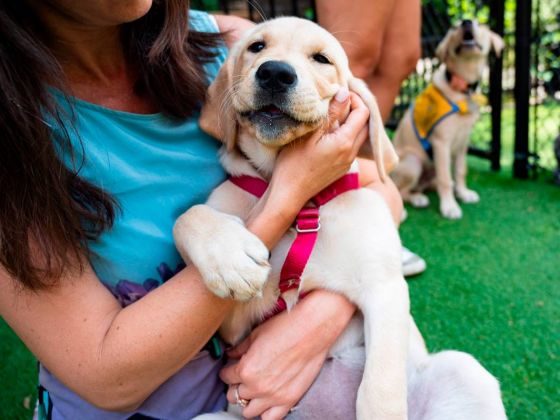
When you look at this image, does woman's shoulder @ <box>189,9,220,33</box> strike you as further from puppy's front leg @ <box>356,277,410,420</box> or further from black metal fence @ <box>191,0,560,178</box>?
black metal fence @ <box>191,0,560,178</box>

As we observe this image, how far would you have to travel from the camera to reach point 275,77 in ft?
4.23

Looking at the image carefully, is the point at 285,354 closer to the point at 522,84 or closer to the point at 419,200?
the point at 419,200

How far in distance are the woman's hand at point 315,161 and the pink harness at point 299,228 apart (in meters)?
0.06

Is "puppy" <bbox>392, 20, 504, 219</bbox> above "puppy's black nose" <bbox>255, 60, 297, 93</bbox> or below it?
below

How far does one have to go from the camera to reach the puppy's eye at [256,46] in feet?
5.02

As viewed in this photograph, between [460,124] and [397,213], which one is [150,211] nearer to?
[397,213]

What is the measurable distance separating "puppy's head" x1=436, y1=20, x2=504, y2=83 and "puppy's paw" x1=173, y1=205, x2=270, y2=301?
10.3 feet

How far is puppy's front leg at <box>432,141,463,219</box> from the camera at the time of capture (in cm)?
352

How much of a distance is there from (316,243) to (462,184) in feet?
9.03

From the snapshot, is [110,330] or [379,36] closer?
[110,330]

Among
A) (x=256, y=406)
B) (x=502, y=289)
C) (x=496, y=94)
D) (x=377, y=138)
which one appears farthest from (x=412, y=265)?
(x=496, y=94)

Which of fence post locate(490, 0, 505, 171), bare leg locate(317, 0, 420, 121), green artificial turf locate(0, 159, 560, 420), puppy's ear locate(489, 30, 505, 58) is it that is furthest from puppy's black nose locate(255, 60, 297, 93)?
fence post locate(490, 0, 505, 171)

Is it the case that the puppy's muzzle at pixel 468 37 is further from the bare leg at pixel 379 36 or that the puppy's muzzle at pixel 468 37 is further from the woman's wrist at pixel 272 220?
the woman's wrist at pixel 272 220

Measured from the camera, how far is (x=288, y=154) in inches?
54.2
